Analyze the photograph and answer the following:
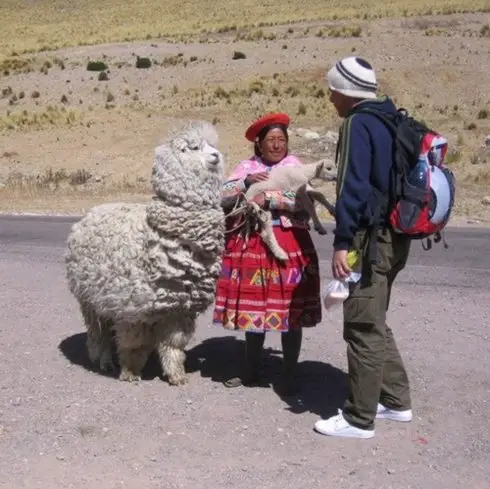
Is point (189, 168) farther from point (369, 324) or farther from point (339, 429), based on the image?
point (339, 429)

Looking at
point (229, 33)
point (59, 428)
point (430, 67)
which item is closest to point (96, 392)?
point (59, 428)

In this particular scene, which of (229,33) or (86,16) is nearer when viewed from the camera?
(229,33)

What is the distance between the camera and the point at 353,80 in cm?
505

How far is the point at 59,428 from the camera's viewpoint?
5590mm

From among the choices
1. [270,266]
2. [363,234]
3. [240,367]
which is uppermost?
[363,234]

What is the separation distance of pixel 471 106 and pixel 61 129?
15620mm

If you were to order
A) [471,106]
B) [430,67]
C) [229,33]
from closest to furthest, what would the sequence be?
[471,106] < [430,67] < [229,33]

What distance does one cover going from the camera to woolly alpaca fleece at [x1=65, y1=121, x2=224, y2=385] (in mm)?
5828

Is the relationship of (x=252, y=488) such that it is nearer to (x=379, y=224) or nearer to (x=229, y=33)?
(x=379, y=224)

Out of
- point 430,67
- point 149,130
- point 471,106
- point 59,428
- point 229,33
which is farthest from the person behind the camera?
point 229,33

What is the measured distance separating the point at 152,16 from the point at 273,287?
268 feet

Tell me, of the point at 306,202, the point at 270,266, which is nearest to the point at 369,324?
the point at 270,266

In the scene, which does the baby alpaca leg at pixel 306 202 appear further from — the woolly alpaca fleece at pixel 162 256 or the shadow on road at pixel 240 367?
the shadow on road at pixel 240 367

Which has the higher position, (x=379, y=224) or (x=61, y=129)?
(x=379, y=224)
